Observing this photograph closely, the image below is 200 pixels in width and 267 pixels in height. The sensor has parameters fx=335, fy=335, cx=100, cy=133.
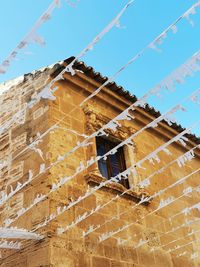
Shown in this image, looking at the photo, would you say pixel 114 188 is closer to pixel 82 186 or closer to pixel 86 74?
pixel 82 186

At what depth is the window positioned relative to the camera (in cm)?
560

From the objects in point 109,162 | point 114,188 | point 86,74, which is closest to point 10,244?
point 114,188

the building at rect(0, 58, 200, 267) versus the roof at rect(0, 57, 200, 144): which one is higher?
the roof at rect(0, 57, 200, 144)

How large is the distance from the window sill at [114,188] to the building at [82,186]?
0.6 inches

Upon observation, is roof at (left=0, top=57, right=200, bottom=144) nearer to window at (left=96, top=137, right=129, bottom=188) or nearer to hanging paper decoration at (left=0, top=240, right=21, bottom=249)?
window at (left=96, top=137, right=129, bottom=188)

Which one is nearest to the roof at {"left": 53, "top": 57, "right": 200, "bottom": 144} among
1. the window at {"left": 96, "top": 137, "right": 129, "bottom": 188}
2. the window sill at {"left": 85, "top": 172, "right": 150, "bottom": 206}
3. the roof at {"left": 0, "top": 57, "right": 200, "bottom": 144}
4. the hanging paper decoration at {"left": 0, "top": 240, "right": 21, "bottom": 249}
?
the roof at {"left": 0, "top": 57, "right": 200, "bottom": 144}

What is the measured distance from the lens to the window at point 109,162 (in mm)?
5600

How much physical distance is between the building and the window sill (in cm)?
2

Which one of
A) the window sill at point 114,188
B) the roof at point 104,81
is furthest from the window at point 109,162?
the roof at point 104,81

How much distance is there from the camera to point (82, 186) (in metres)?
4.81

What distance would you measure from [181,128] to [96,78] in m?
Result: 2.66

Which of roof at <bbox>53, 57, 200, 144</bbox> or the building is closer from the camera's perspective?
the building

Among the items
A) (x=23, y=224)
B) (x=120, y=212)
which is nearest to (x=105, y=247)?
(x=120, y=212)

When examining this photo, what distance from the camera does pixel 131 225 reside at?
5188mm
